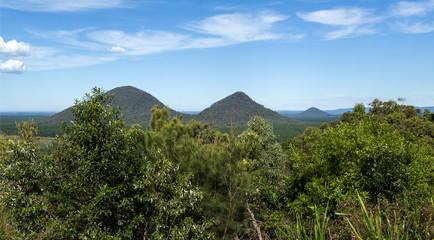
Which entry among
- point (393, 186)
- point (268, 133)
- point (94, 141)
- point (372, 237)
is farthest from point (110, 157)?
point (268, 133)

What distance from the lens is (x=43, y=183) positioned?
25.1 ft

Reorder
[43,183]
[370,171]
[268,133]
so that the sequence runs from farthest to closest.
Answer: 1. [268,133]
2. [370,171]
3. [43,183]

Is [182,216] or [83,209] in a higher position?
[83,209]

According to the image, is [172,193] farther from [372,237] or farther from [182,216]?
[372,237]

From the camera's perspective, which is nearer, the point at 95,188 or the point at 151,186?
the point at 95,188

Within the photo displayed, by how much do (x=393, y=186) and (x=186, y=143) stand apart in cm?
880

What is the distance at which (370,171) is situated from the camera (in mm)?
10602

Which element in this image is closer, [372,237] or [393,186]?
[372,237]

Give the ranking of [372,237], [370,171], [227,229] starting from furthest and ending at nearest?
1. [370,171]
2. [227,229]
3. [372,237]

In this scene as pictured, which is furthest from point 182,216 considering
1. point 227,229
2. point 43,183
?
point 43,183

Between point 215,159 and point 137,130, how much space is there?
3298mm

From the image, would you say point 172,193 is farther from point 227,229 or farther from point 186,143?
point 227,229

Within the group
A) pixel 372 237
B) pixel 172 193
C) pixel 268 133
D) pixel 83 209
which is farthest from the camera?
pixel 268 133

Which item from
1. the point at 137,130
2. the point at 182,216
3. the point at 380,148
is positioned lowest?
the point at 182,216
